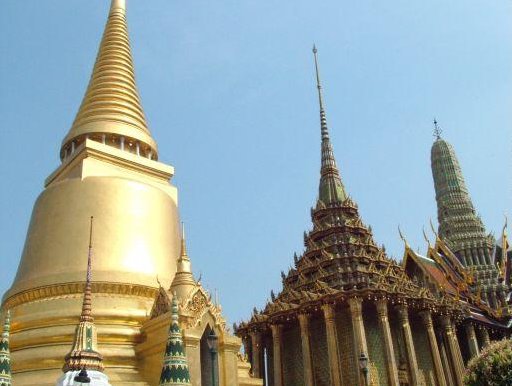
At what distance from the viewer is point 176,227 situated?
1959 cm

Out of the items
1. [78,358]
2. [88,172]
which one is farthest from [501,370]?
[88,172]

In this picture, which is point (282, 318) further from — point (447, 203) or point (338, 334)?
point (447, 203)

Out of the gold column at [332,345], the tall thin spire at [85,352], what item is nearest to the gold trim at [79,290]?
the tall thin spire at [85,352]

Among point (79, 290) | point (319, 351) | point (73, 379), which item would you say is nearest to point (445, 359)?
point (319, 351)

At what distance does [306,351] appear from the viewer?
23.5 metres

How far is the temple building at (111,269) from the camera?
46.2ft

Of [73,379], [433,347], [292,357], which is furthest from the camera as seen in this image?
[292,357]

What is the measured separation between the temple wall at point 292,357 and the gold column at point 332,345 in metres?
2.58

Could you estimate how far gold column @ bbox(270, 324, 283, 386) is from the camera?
80.8ft

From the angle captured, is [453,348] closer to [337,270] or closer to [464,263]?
[337,270]

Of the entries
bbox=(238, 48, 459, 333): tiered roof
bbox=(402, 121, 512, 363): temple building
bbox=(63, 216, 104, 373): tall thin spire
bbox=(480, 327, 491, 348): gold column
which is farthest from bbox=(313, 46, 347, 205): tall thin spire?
bbox=(63, 216, 104, 373): tall thin spire

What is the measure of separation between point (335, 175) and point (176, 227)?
13.0 m

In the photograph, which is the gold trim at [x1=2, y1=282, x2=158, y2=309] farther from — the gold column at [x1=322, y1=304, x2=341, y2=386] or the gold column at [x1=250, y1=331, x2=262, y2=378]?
the gold column at [x1=250, y1=331, x2=262, y2=378]

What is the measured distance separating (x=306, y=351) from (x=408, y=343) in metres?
3.96
